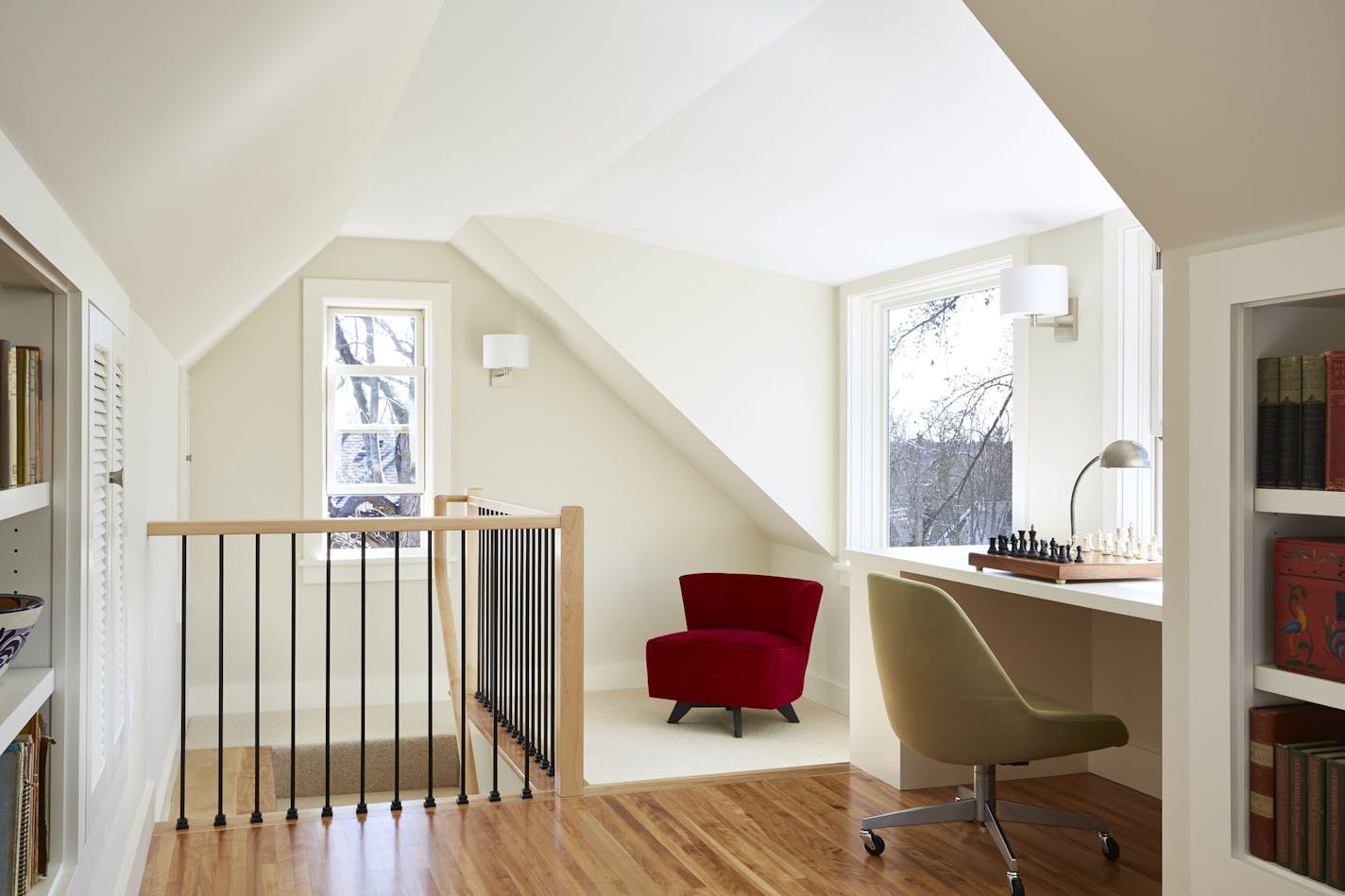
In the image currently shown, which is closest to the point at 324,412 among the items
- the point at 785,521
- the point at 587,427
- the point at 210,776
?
the point at 587,427

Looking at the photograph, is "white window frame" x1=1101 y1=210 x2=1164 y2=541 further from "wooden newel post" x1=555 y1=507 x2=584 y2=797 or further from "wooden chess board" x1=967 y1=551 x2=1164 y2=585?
"wooden newel post" x1=555 y1=507 x2=584 y2=797

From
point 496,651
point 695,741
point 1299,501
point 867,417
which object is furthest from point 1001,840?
point 867,417

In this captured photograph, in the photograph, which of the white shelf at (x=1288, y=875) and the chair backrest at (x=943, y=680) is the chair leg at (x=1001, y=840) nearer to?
the chair backrest at (x=943, y=680)

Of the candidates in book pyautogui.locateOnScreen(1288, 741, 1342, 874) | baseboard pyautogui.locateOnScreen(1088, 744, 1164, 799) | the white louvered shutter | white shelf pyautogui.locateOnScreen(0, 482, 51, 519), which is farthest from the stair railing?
book pyautogui.locateOnScreen(1288, 741, 1342, 874)

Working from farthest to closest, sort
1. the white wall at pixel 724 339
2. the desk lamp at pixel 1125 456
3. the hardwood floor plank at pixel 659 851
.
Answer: the white wall at pixel 724 339 < the desk lamp at pixel 1125 456 < the hardwood floor plank at pixel 659 851

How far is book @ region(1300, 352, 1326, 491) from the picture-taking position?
177cm

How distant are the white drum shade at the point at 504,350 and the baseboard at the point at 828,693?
2349mm

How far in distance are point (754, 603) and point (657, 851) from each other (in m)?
2.68

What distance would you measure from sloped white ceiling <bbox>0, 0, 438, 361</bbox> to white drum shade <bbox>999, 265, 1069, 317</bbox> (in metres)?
2.16

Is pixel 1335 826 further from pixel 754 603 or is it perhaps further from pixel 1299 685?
pixel 754 603

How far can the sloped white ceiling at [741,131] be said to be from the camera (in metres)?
3.08

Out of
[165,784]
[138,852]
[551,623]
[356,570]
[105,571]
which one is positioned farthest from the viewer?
[356,570]

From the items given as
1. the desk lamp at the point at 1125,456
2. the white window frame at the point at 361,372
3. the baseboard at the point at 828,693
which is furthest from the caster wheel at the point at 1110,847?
the white window frame at the point at 361,372

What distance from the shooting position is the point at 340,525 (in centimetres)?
358
